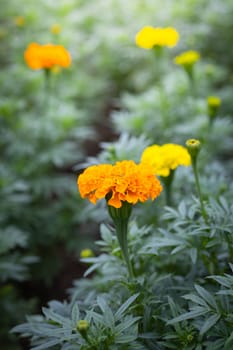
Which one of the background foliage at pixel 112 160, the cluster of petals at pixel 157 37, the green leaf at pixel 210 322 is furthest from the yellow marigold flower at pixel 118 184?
the cluster of petals at pixel 157 37

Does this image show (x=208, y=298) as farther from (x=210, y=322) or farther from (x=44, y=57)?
(x=44, y=57)

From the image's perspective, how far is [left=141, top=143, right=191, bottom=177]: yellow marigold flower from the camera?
1272 millimetres

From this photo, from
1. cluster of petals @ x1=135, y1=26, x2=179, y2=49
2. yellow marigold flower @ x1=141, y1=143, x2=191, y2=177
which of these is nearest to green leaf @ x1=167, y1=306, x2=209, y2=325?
yellow marigold flower @ x1=141, y1=143, x2=191, y2=177

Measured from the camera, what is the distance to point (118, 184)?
98 centimetres

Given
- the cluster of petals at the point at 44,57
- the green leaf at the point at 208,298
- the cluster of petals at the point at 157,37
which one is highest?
the cluster of petals at the point at 44,57

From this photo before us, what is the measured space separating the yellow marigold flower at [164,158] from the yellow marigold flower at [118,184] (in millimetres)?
229

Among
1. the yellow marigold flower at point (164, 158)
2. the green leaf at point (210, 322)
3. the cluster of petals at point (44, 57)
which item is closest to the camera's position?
the green leaf at point (210, 322)

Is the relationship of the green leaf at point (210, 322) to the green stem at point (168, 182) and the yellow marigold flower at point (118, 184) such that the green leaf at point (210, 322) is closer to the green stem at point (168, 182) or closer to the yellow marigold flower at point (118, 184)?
the yellow marigold flower at point (118, 184)

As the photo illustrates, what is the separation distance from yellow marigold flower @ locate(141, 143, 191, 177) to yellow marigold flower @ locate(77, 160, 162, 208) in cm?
23

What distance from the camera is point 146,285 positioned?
45.4 inches

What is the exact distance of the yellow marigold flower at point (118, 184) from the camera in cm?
99

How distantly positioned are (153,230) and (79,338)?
589 mm

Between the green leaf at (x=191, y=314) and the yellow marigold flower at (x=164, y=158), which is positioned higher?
the yellow marigold flower at (x=164, y=158)

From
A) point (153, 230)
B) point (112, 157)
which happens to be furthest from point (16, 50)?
point (153, 230)
